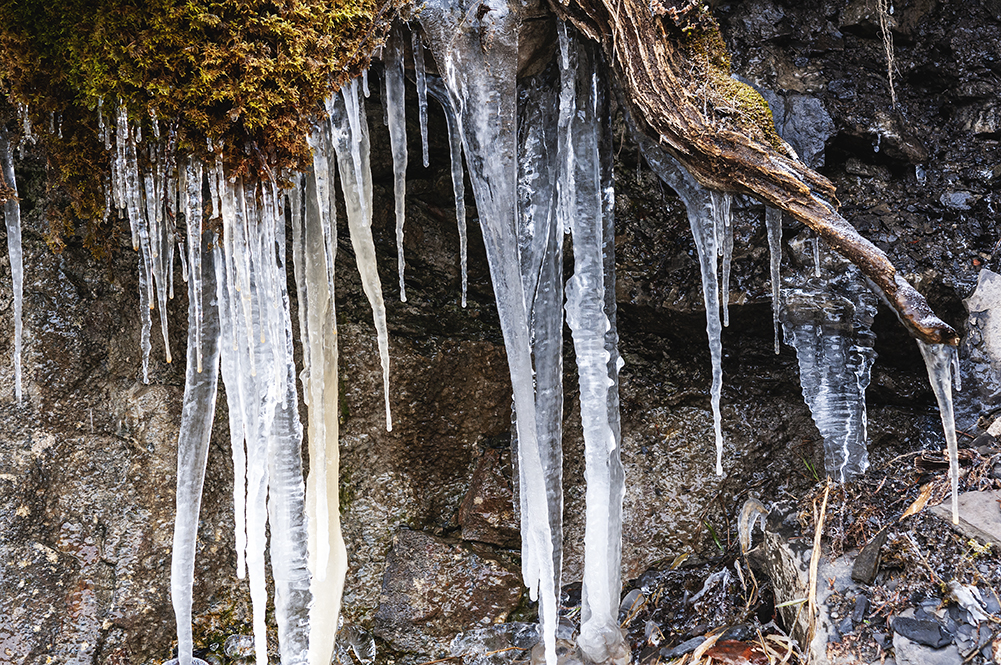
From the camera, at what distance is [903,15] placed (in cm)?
312

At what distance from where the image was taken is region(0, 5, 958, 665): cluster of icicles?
2.08m

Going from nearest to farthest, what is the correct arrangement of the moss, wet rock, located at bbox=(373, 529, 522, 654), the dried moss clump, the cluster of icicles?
the dried moss clump, the cluster of icicles, the moss, wet rock, located at bbox=(373, 529, 522, 654)

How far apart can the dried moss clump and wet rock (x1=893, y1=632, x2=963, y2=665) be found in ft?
8.29

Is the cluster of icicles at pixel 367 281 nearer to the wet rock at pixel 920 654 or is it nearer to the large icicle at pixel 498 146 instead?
the large icicle at pixel 498 146

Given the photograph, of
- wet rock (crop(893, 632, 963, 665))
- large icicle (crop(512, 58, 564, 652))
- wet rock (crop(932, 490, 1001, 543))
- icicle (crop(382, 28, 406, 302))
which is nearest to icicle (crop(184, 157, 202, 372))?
icicle (crop(382, 28, 406, 302))

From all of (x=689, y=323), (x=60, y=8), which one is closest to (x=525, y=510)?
(x=689, y=323)

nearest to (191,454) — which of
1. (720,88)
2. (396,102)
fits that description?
(396,102)

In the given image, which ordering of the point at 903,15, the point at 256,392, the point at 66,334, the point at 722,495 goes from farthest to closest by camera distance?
the point at 722,495 → the point at 903,15 → the point at 66,334 → the point at 256,392

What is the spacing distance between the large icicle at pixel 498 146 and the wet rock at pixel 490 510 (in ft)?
3.12

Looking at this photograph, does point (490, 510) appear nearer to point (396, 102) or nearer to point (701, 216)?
point (701, 216)

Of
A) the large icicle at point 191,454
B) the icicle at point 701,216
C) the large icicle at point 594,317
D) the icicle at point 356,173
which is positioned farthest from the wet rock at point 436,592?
the icicle at point 701,216

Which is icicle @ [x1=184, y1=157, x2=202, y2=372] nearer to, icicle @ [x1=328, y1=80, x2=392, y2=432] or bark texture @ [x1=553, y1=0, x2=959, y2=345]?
icicle @ [x1=328, y1=80, x2=392, y2=432]

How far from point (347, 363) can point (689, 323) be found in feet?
5.51

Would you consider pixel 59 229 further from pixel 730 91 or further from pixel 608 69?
pixel 730 91
